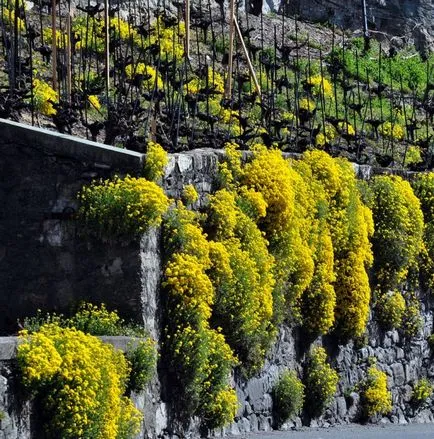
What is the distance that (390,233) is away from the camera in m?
22.7

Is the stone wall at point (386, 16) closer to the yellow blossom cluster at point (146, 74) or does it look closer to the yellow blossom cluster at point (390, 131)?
the yellow blossom cluster at point (390, 131)

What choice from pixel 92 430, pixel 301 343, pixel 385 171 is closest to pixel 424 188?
pixel 385 171

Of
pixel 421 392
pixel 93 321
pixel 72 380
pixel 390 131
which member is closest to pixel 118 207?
pixel 93 321

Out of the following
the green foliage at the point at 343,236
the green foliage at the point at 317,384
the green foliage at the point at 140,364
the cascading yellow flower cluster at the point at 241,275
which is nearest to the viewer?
the green foliage at the point at 140,364

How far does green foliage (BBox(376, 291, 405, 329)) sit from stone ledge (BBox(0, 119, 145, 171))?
22.6 ft

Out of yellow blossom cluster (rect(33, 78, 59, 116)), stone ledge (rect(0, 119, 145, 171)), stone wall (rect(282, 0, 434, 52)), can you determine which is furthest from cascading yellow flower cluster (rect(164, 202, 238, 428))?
stone wall (rect(282, 0, 434, 52))

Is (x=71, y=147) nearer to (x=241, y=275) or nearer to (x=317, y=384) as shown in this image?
(x=241, y=275)

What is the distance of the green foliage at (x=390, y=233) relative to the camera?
22781mm

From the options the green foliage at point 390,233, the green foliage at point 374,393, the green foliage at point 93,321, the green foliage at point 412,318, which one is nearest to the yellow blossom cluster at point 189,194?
the green foliage at point 93,321

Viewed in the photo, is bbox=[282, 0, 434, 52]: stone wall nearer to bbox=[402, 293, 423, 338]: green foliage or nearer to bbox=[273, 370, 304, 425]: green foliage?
bbox=[402, 293, 423, 338]: green foliage

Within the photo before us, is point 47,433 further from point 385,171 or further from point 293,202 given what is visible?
point 385,171

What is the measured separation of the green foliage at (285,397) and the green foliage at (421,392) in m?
3.90

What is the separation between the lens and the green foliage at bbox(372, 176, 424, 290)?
22781 millimetres

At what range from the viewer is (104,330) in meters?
16.2
